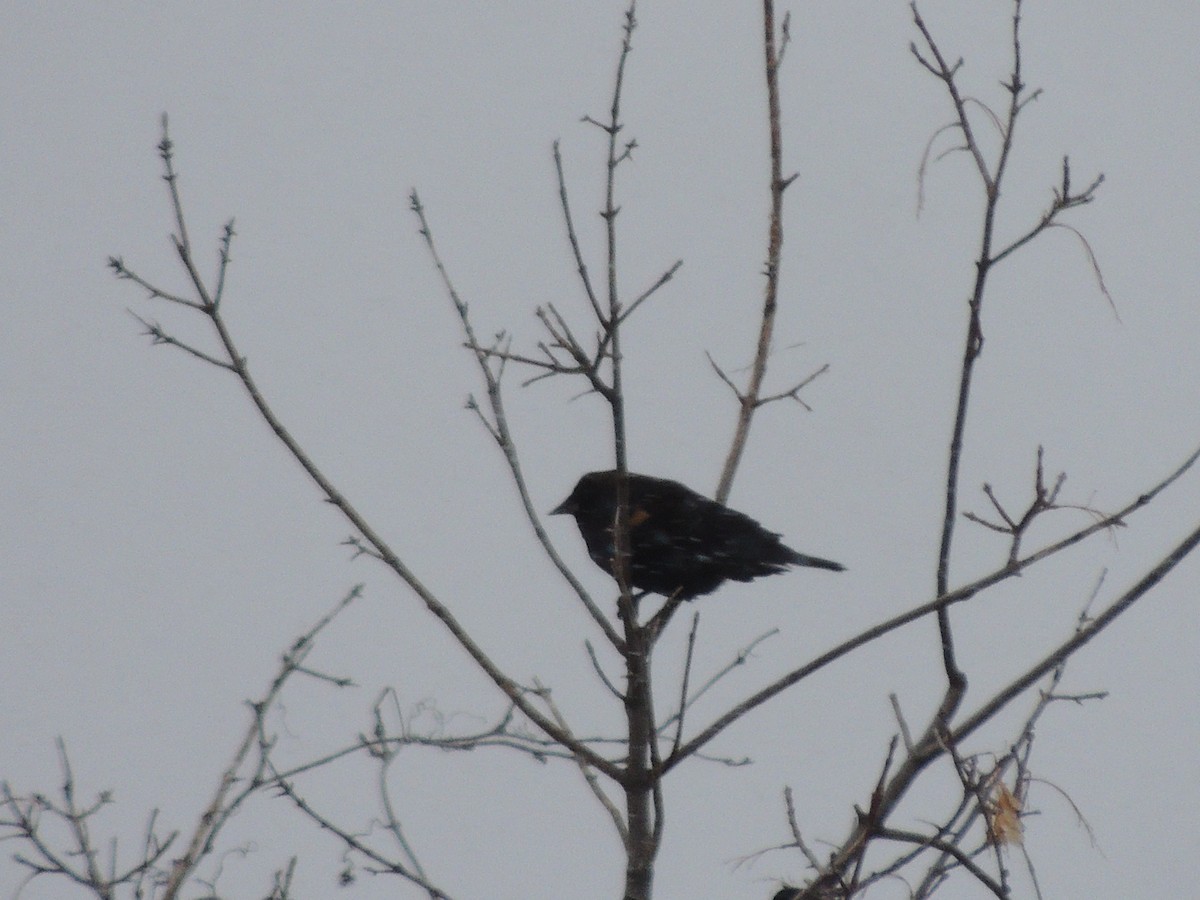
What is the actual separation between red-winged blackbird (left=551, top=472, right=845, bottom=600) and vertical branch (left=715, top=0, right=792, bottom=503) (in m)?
1.10

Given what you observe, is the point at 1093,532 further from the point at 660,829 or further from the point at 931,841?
the point at 660,829

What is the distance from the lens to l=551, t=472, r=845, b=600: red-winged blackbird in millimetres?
4164

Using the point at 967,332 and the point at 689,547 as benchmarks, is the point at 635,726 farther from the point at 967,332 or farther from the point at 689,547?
the point at 689,547

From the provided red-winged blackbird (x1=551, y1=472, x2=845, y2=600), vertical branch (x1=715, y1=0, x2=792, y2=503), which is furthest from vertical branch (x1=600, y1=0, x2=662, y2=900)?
red-winged blackbird (x1=551, y1=472, x2=845, y2=600)

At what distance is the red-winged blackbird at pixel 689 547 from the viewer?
4164mm

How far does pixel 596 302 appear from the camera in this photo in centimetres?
208

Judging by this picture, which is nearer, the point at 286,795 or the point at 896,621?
the point at 896,621

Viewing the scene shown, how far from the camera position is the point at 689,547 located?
4211mm

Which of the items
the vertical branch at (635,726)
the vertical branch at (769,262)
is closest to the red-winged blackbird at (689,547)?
the vertical branch at (769,262)

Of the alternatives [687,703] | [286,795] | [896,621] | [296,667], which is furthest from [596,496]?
[896,621]

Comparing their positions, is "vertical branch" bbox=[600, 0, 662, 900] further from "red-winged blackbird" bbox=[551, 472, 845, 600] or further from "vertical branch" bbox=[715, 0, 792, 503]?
"red-winged blackbird" bbox=[551, 472, 845, 600]

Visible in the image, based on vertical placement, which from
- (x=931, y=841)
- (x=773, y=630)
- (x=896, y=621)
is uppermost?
(x=773, y=630)

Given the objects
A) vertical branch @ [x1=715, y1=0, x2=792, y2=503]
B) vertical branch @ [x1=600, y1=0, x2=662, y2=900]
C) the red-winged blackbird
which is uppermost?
the red-winged blackbird

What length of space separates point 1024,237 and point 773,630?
3.58ft
